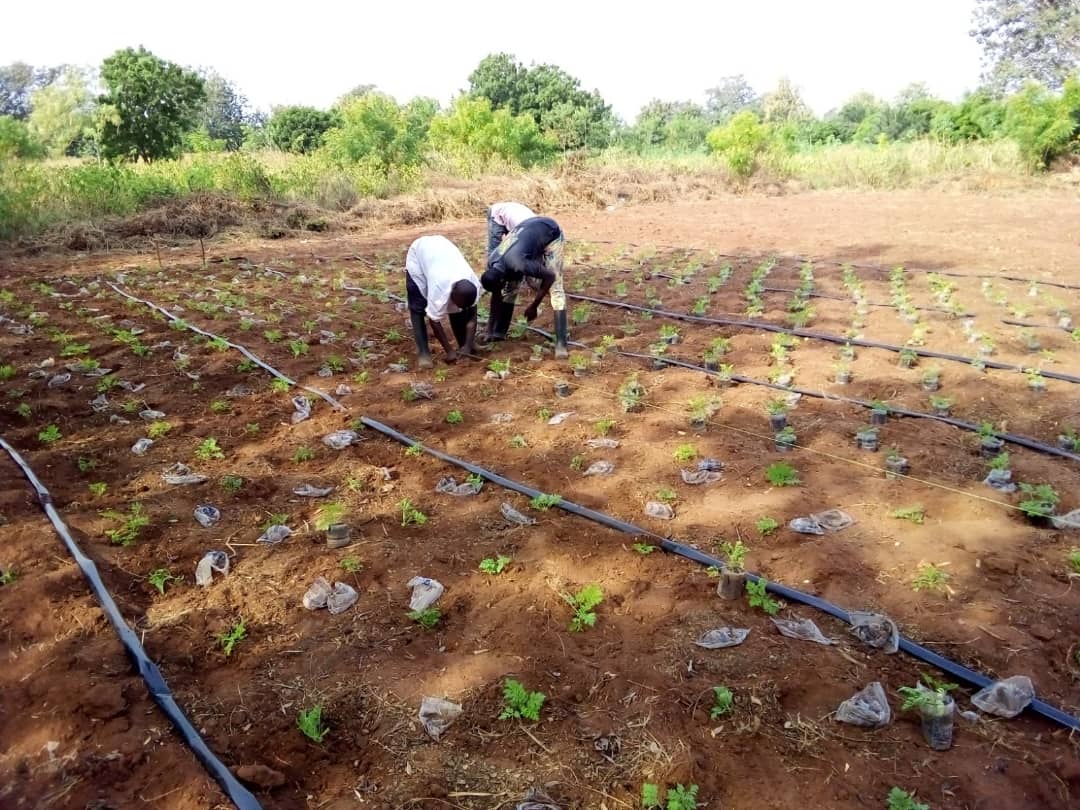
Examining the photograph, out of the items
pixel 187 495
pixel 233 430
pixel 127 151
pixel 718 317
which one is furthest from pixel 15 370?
pixel 127 151

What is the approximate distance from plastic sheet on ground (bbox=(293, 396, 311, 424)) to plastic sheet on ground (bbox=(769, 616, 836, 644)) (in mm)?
3216

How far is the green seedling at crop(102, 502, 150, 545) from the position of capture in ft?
10.7

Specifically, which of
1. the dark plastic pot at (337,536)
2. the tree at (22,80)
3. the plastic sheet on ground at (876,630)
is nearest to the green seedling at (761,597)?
the plastic sheet on ground at (876,630)

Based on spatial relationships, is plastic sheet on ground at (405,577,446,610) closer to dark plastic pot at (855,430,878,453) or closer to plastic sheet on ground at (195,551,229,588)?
plastic sheet on ground at (195,551,229,588)

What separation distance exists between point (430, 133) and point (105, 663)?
19.1 m

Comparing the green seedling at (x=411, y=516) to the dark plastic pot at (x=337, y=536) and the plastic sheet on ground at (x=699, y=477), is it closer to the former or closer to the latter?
the dark plastic pot at (x=337, y=536)

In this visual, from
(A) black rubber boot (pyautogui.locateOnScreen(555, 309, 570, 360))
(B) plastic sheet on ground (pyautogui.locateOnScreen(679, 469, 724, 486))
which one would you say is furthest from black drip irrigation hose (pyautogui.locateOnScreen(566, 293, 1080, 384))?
(B) plastic sheet on ground (pyautogui.locateOnScreen(679, 469, 724, 486))

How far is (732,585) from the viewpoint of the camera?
110 inches

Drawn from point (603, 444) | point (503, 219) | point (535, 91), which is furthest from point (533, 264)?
point (535, 91)

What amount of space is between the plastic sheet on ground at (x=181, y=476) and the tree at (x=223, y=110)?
47.9 metres

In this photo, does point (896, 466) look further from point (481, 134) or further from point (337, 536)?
point (481, 134)

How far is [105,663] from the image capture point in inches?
97.0

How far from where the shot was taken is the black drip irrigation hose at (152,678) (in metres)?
1.99

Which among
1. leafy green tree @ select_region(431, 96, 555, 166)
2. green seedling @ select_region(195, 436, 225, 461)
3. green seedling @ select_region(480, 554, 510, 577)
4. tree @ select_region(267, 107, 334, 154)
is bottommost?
green seedling @ select_region(480, 554, 510, 577)
